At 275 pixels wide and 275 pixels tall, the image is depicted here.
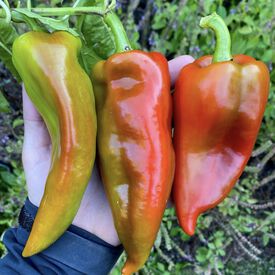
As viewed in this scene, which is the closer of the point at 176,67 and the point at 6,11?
the point at 6,11

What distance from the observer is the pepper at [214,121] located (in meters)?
1.28

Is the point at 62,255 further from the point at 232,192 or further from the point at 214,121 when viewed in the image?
the point at 232,192

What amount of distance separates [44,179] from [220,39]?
0.60 m

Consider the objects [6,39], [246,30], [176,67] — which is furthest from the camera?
[246,30]

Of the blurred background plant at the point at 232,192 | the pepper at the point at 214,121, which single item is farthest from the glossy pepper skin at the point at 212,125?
the blurred background plant at the point at 232,192

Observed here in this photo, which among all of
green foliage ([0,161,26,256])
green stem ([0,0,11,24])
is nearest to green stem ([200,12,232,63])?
green stem ([0,0,11,24])

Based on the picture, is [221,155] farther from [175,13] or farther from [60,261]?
[175,13]

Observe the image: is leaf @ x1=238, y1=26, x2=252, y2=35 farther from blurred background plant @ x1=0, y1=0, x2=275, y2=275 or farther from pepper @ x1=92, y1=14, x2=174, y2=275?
pepper @ x1=92, y1=14, x2=174, y2=275

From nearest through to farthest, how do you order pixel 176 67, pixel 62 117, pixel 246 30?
pixel 62 117
pixel 176 67
pixel 246 30

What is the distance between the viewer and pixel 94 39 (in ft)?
4.61

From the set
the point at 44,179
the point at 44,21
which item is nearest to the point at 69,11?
the point at 44,21

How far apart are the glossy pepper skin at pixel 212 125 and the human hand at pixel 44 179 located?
16 cm

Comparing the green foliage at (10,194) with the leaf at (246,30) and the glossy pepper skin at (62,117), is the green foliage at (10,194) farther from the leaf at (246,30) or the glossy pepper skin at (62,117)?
the leaf at (246,30)

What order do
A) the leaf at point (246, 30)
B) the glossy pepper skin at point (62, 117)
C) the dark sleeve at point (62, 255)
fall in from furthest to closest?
the leaf at point (246, 30), the dark sleeve at point (62, 255), the glossy pepper skin at point (62, 117)
